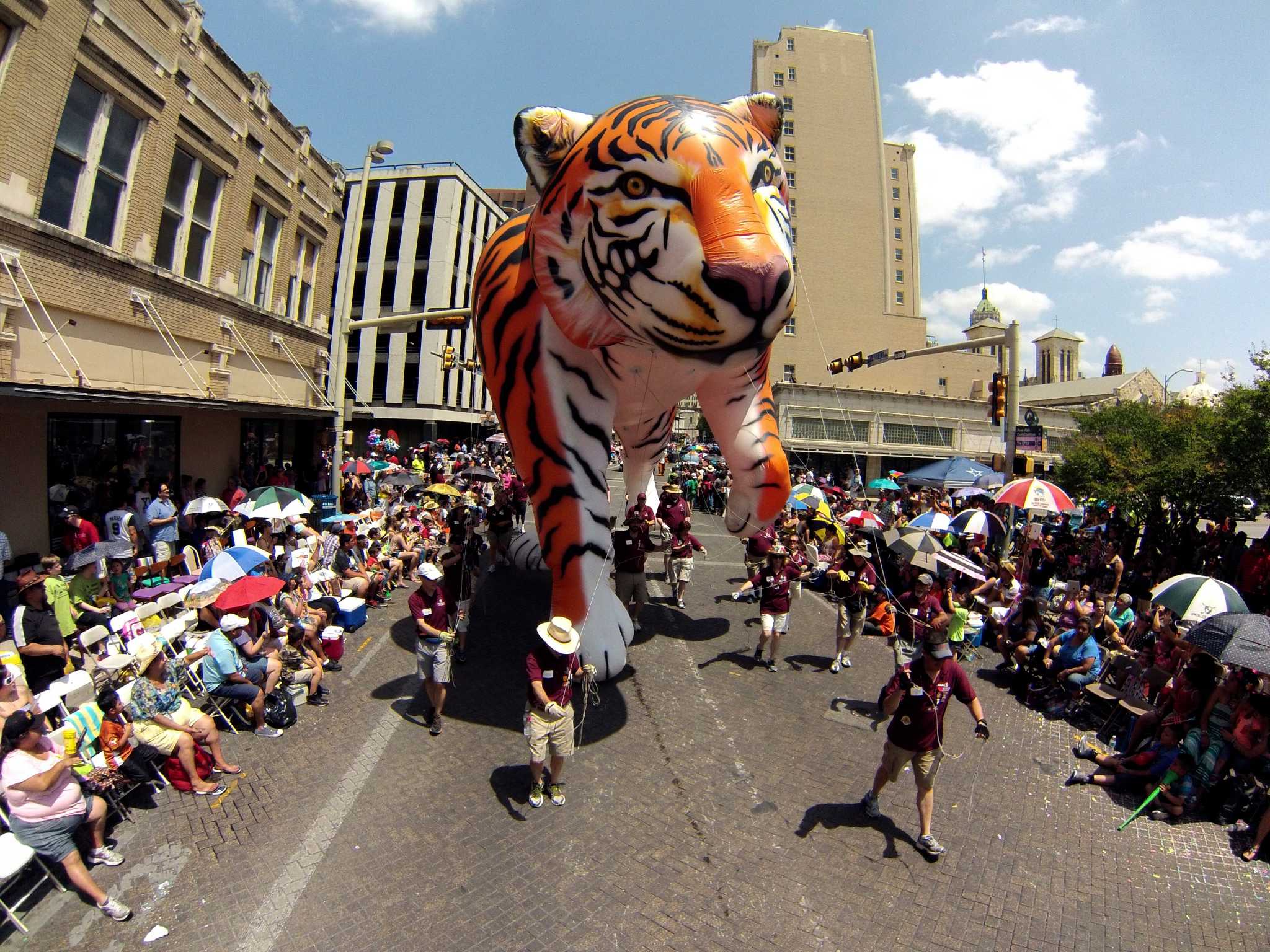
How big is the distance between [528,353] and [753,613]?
17.3ft

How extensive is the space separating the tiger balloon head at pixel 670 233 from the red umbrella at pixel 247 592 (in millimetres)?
3764

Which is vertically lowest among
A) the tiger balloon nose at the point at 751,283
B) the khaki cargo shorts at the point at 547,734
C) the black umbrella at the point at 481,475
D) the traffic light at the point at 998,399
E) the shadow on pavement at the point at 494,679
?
the shadow on pavement at the point at 494,679

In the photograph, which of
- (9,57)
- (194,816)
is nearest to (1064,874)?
(194,816)

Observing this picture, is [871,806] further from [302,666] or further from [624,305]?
[302,666]

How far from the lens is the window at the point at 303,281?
52.4 ft

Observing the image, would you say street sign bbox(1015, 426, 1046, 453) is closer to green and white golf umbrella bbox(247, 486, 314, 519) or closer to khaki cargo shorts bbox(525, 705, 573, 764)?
khaki cargo shorts bbox(525, 705, 573, 764)

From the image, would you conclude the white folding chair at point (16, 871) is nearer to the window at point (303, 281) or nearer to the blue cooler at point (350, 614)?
the blue cooler at point (350, 614)

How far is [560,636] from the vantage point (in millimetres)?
4531

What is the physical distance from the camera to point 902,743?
4.23 meters

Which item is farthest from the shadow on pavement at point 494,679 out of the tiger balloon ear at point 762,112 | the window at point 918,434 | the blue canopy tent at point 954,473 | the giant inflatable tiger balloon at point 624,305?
the window at point 918,434

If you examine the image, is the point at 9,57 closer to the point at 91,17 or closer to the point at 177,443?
the point at 91,17

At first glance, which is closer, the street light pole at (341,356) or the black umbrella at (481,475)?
the black umbrella at (481,475)

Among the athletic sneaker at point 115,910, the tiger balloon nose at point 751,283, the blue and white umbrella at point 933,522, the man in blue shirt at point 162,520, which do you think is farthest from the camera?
the blue and white umbrella at point 933,522

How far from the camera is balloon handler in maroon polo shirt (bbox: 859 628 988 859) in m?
4.14
